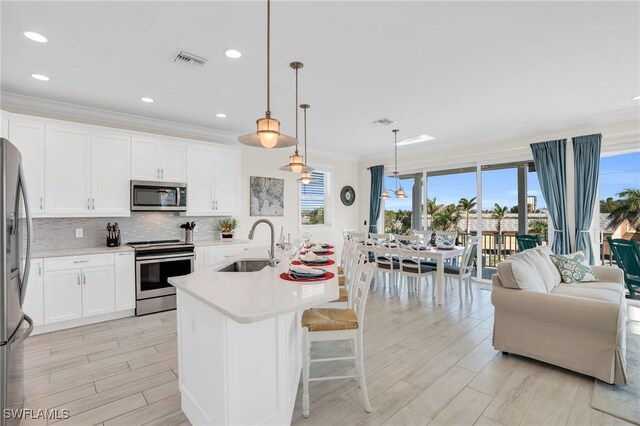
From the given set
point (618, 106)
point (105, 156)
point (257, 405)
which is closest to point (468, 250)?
point (618, 106)

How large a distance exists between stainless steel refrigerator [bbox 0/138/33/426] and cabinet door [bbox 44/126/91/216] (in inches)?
93.3

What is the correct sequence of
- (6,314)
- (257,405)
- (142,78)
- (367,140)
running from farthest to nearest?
(367,140) < (142,78) < (257,405) < (6,314)

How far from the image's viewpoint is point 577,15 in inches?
90.4

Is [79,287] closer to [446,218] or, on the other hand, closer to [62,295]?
[62,295]

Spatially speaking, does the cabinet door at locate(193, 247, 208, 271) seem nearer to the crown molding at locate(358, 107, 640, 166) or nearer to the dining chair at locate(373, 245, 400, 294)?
the dining chair at locate(373, 245, 400, 294)

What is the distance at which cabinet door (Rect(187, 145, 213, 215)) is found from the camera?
488cm

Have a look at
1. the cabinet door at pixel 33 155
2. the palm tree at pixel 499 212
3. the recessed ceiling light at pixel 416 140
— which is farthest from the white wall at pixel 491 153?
the cabinet door at pixel 33 155

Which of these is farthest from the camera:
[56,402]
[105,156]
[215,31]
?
[105,156]

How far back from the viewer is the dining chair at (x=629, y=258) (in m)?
3.60

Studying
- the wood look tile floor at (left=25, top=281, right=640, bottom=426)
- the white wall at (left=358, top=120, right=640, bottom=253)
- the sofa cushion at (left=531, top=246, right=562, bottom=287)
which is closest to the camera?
the wood look tile floor at (left=25, top=281, right=640, bottom=426)

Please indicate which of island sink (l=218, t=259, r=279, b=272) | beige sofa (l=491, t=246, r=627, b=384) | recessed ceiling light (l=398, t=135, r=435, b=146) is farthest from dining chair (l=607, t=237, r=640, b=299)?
island sink (l=218, t=259, r=279, b=272)

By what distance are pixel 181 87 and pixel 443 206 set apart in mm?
5438

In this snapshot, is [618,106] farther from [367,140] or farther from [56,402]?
[56,402]

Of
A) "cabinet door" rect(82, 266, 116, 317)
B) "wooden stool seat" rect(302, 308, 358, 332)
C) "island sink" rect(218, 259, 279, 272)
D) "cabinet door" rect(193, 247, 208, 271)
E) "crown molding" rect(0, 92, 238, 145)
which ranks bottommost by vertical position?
"cabinet door" rect(82, 266, 116, 317)
